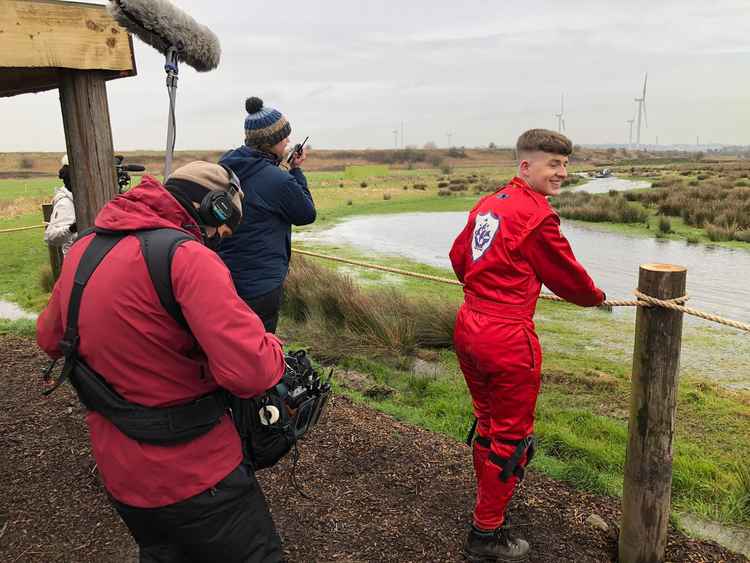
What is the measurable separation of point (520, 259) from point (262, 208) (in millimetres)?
1702

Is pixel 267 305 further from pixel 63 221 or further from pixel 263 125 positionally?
pixel 63 221

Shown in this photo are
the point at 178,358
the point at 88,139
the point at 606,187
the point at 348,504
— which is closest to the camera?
the point at 178,358

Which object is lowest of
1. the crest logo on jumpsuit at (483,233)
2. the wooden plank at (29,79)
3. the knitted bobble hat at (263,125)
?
the crest logo on jumpsuit at (483,233)

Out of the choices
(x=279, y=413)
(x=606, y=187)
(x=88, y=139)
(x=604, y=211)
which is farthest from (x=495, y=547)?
(x=606, y=187)

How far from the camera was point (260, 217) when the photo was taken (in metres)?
3.75

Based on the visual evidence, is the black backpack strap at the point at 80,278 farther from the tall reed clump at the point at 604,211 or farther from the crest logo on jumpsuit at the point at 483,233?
the tall reed clump at the point at 604,211

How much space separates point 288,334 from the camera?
285 inches

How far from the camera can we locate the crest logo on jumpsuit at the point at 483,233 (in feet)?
8.91

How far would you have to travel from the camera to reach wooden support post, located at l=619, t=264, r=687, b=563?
108 inches

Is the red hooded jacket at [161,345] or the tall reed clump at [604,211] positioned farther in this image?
the tall reed clump at [604,211]

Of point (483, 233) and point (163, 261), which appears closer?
point (163, 261)

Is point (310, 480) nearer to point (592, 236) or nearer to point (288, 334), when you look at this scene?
point (288, 334)

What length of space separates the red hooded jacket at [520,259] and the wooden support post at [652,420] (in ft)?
0.85

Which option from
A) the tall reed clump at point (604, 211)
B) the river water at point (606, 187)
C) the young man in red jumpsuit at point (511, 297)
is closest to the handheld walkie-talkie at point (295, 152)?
the young man in red jumpsuit at point (511, 297)
